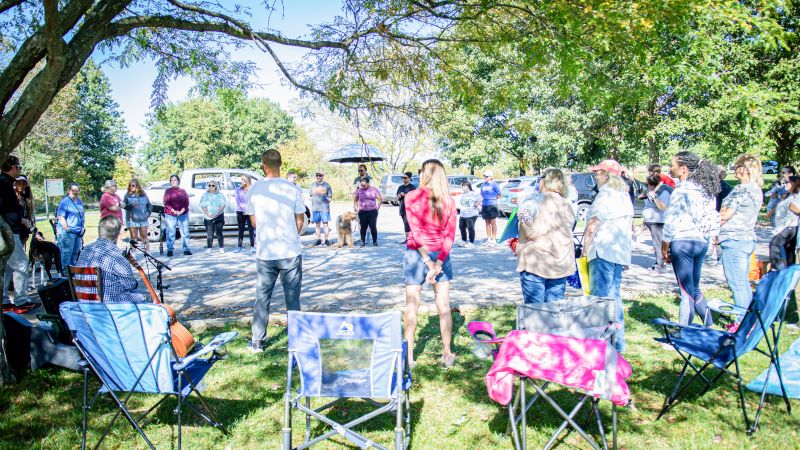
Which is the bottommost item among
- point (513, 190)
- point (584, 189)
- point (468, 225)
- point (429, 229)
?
point (468, 225)

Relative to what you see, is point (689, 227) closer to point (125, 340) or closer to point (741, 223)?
point (741, 223)

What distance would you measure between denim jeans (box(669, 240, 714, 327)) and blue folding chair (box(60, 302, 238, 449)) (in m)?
4.15

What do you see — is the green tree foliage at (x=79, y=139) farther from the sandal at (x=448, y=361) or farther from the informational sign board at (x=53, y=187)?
the sandal at (x=448, y=361)

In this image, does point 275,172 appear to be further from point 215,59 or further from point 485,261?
point 485,261

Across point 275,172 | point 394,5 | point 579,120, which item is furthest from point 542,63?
point 579,120

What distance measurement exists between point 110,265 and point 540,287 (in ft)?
11.7

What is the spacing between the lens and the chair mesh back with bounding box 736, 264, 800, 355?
11.3 feet

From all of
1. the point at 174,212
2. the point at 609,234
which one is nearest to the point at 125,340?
the point at 609,234

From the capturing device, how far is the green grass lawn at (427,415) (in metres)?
3.49

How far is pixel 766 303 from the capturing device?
11.6 ft

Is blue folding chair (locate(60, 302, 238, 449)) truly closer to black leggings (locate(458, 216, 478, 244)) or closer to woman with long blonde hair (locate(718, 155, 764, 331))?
woman with long blonde hair (locate(718, 155, 764, 331))

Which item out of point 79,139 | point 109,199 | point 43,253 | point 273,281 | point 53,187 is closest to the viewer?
point 273,281

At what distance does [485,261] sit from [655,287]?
3462mm

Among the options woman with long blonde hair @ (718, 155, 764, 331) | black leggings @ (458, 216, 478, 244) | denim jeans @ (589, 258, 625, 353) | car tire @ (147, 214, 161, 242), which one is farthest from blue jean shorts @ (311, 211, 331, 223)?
woman with long blonde hair @ (718, 155, 764, 331)
